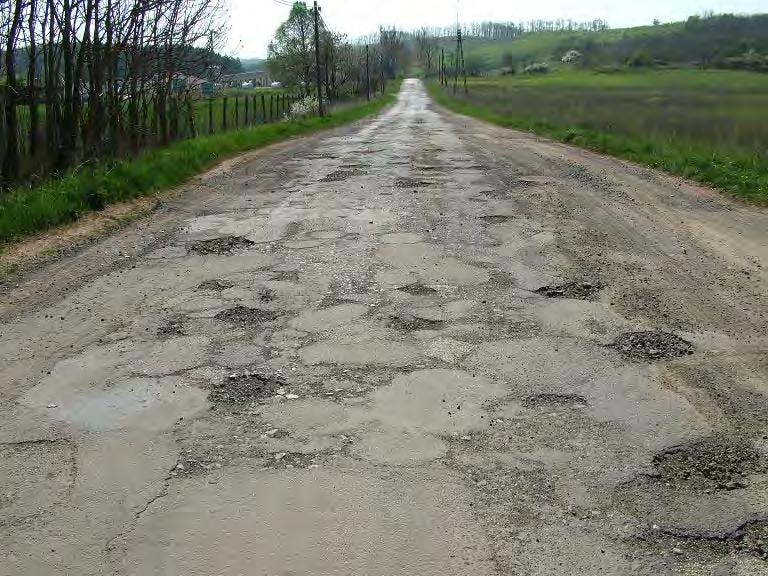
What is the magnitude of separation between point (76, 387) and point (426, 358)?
1.95 metres

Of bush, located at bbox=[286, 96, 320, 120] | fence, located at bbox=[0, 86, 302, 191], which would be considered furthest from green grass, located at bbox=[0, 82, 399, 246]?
bush, located at bbox=[286, 96, 320, 120]

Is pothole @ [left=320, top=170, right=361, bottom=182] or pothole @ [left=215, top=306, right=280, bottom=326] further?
pothole @ [left=320, top=170, right=361, bottom=182]

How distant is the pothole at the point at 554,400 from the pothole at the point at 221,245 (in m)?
3.89

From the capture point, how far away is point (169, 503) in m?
2.70

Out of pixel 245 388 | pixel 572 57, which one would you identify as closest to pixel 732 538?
pixel 245 388

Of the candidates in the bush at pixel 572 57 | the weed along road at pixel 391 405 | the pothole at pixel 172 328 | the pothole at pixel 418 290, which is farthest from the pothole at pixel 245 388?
the bush at pixel 572 57

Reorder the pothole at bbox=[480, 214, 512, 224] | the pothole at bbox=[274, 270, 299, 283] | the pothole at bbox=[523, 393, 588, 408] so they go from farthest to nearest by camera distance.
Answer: the pothole at bbox=[480, 214, 512, 224] → the pothole at bbox=[274, 270, 299, 283] → the pothole at bbox=[523, 393, 588, 408]

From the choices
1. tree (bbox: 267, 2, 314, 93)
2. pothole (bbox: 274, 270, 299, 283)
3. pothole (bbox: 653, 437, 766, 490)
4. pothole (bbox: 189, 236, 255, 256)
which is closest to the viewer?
pothole (bbox: 653, 437, 766, 490)

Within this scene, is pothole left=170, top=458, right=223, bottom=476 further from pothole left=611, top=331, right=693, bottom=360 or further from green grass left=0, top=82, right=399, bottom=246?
green grass left=0, top=82, right=399, bottom=246

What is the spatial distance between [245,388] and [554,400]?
162 cm

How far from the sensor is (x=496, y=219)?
7.82 meters

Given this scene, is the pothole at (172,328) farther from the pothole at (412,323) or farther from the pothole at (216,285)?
the pothole at (412,323)

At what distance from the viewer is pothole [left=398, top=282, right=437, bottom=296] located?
5238 millimetres

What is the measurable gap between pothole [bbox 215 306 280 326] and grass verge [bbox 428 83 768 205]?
6792 mm
